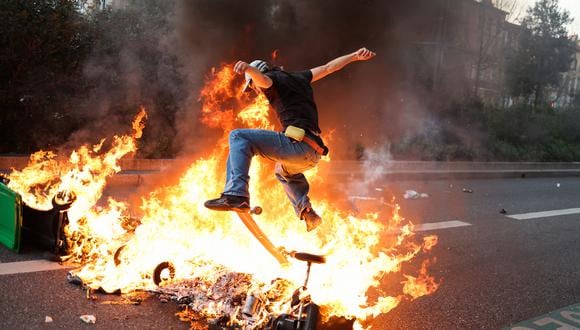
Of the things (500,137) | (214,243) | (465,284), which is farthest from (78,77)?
(500,137)

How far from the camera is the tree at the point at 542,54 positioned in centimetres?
2269

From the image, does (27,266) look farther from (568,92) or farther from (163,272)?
(568,92)

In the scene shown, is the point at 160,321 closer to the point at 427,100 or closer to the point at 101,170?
the point at 101,170

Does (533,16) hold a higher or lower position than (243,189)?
higher

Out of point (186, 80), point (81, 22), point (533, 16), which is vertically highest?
point (533, 16)

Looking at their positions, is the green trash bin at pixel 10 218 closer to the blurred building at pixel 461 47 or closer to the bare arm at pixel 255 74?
the bare arm at pixel 255 74

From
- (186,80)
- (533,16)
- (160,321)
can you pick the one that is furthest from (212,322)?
(533,16)

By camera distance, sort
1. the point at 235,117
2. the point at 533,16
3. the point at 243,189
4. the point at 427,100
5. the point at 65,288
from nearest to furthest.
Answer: the point at 243,189 < the point at 65,288 < the point at 235,117 < the point at 427,100 < the point at 533,16

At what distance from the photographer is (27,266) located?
4.14 meters

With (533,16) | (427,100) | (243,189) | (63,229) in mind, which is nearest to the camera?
(243,189)

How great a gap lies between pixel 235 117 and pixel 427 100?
346 inches

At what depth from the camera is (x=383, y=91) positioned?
11.2 meters

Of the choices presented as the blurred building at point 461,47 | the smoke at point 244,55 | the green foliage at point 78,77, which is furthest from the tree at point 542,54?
the green foliage at point 78,77

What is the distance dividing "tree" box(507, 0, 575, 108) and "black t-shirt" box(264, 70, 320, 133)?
68.7 feet
